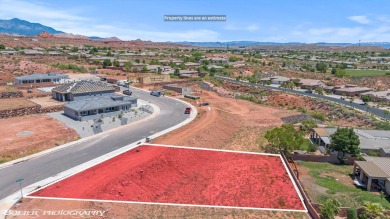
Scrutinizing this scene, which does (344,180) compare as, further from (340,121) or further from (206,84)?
(206,84)

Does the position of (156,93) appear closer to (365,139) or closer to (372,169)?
(365,139)

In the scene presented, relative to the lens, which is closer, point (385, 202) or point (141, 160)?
point (385, 202)

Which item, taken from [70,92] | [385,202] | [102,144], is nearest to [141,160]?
[102,144]

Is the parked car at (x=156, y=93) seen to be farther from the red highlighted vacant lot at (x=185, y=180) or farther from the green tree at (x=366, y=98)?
the green tree at (x=366, y=98)

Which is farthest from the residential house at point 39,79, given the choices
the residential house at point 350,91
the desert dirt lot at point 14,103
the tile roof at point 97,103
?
the residential house at point 350,91

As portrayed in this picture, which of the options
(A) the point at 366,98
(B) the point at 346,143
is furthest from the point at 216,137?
(A) the point at 366,98

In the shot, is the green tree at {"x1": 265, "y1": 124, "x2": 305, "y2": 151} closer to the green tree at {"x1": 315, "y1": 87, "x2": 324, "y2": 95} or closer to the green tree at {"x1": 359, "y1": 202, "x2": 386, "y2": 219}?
the green tree at {"x1": 359, "y1": 202, "x2": 386, "y2": 219}
